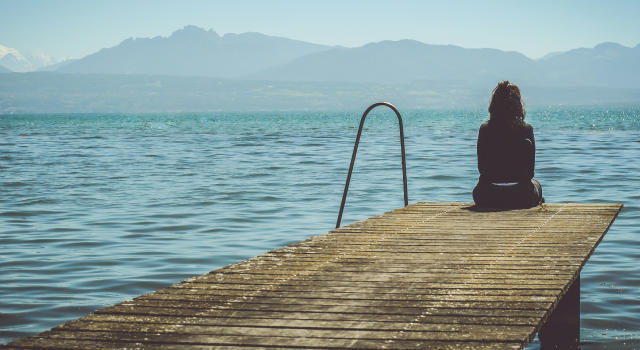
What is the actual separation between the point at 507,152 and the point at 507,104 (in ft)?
1.83

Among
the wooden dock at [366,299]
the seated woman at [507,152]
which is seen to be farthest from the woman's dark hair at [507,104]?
the wooden dock at [366,299]

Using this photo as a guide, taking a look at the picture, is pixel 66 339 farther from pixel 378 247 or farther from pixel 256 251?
pixel 256 251

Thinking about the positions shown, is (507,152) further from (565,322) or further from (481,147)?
(565,322)

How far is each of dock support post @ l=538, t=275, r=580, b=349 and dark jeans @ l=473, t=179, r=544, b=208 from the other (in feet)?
6.09

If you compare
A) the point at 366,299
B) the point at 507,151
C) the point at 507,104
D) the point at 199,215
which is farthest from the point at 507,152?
the point at 199,215

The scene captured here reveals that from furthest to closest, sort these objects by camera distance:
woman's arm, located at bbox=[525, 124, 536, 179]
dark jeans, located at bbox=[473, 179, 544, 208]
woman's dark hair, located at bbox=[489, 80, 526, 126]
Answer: dark jeans, located at bbox=[473, 179, 544, 208]
woman's arm, located at bbox=[525, 124, 536, 179]
woman's dark hair, located at bbox=[489, 80, 526, 126]

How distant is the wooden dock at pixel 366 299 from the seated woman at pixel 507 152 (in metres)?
1.24

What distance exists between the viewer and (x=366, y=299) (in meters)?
4.07

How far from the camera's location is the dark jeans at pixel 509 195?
7832 mm

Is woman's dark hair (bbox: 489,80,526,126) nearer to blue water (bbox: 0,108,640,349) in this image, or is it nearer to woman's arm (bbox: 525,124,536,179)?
woman's arm (bbox: 525,124,536,179)

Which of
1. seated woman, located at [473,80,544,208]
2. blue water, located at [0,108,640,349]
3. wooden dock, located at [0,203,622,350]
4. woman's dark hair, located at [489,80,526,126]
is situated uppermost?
woman's dark hair, located at [489,80,526,126]

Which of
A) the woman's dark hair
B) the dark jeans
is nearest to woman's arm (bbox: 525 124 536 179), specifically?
the woman's dark hair

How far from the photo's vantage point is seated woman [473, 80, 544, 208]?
24.1ft

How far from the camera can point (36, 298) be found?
7.07 metres
